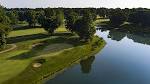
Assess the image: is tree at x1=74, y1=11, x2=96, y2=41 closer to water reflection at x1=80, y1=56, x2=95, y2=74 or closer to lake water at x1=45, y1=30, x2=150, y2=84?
lake water at x1=45, y1=30, x2=150, y2=84

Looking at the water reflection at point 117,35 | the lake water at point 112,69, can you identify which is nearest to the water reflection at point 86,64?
the lake water at point 112,69

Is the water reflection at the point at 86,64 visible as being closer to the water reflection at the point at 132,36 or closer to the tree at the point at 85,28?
the tree at the point at 85,28

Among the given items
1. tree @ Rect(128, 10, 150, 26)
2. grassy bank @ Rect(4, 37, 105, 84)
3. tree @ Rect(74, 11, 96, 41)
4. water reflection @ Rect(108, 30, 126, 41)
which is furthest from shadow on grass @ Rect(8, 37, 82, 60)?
tree @ Rect(128, 10, 150, 26)

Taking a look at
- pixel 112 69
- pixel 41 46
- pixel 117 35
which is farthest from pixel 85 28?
pixel 117 35

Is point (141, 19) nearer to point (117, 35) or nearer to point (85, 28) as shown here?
point (117, 35)

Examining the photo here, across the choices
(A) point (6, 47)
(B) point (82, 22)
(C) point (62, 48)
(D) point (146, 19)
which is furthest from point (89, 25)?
(D) point (146, 19)

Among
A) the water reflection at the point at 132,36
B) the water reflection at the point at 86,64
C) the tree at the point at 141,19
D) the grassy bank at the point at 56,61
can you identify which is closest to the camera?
the grassy bank at the point at 56,61

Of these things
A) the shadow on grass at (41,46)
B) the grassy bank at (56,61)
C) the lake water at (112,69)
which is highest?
the shadow on grass at (41,46)
